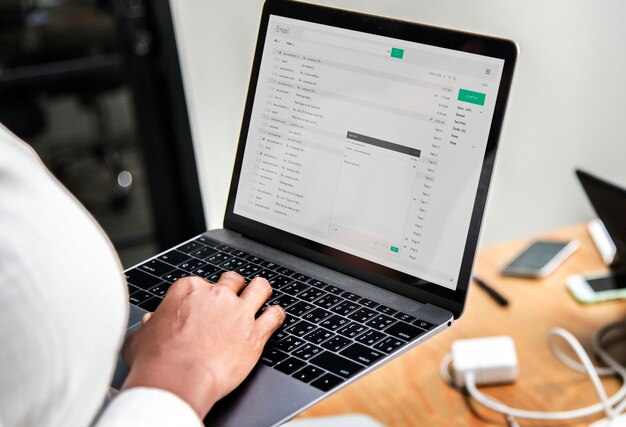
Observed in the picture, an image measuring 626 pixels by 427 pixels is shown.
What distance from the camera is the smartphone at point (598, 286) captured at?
1.23 m

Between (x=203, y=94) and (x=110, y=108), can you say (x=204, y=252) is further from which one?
(x=110, y=108)

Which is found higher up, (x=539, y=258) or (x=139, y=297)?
(x=139, y=297)

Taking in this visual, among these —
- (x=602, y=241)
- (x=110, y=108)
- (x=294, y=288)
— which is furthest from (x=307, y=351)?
(x=110, y=108)

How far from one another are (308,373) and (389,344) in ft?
0.30

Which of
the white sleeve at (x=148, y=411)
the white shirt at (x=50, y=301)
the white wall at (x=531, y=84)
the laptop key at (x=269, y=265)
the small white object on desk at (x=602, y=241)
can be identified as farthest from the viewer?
the white wall at (x=531, y=84)

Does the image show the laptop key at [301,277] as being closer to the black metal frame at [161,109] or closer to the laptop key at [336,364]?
the laptop key at [336,364]

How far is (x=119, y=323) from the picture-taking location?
0.50 metres

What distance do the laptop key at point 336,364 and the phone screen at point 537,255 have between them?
0.62 m

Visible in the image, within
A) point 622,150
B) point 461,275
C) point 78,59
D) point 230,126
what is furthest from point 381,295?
point 78,59

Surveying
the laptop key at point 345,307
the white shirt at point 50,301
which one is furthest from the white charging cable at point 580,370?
the white shirt at point 50,301

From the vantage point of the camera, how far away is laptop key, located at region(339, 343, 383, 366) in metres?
0.78

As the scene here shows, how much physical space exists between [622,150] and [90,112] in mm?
2152

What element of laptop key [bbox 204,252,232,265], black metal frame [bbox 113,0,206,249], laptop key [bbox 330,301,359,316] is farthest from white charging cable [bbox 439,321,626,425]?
black metal frame [bbox 113,0,206,249]

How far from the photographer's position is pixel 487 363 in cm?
104
